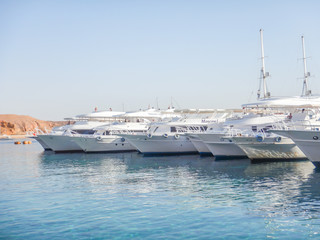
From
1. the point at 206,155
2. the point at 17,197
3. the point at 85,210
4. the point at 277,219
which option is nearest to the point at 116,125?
the point at 206,155

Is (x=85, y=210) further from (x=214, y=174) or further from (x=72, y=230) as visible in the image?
(x=214, y=174)

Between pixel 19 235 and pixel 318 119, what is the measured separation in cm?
2531

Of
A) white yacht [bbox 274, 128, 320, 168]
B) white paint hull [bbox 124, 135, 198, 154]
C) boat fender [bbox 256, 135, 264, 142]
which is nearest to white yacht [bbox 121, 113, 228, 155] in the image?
white paint hull [bbox 124, 135, 198, 154]

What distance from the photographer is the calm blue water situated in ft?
43.2

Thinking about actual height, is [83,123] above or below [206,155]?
above

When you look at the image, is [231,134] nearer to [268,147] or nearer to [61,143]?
[268,147]

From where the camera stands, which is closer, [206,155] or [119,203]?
[119,203]

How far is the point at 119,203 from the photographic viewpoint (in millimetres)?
17391

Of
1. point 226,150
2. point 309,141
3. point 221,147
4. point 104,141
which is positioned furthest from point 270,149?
point 104,141

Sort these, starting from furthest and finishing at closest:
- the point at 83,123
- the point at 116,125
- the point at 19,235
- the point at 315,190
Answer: the point at 83,123 < the point at 116,125 < the point at 315,190 < the point at 19,235

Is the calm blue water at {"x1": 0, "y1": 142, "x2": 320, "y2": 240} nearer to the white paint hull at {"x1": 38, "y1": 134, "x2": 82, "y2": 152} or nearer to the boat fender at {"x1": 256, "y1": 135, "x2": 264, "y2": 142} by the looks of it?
the boat fender at {"x1": 256, "y1": 135, "x2": 264, "y2": 142}

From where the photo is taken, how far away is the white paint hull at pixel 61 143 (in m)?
50.4

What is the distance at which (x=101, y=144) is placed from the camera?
157 ft

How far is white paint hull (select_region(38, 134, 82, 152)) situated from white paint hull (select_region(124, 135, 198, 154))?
1080cm
